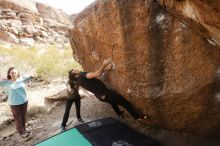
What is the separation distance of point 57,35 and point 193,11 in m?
22.6

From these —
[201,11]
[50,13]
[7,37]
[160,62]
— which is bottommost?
[160,62]

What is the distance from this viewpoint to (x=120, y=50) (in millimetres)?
4504

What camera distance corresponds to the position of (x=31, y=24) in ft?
78.7

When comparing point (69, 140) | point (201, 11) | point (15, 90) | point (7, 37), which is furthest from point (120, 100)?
point (7, 37)

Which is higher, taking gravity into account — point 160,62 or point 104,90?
point 160,62

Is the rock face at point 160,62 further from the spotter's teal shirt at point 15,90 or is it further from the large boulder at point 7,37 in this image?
the large boulder at point 7,37

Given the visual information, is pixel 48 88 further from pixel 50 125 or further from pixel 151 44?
pixel 151 44

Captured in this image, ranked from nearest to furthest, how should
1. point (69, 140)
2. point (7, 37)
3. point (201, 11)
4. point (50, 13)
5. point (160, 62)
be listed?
point (201, 11) → point (160, 62) → point (69, 140) → point (7, 37) → point (50, 13)

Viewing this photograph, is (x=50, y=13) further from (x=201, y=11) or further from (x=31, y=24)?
(x=201, y=11)

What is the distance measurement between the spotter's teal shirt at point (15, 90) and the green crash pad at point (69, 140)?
117cm

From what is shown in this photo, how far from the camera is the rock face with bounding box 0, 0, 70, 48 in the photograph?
21.3m

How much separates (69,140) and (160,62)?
2.15 m

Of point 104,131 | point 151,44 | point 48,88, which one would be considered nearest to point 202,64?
point 151,44

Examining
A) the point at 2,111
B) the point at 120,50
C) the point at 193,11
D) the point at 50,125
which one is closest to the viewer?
the point at 193,11
